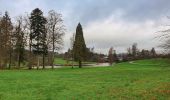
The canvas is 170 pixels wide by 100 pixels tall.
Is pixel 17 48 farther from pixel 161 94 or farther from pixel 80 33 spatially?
pixel 161 94

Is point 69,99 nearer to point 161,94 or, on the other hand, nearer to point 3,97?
point 3,97

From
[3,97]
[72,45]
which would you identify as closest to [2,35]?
[72,45]

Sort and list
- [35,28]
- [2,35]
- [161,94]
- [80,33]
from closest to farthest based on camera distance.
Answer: [161,94] → [2,35] → [35,28] → [80,33]

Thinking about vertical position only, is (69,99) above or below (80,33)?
below

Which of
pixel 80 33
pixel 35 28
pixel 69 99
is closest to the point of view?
pixel 69 99

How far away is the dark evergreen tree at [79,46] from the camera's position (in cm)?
9531

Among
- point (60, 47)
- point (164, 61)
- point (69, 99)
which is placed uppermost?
point (60, 47)

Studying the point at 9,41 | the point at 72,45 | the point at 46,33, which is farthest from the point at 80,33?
the point at 9,41

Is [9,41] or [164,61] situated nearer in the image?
[164,61]

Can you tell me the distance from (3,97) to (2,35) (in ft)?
212

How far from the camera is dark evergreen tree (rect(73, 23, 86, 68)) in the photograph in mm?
95312

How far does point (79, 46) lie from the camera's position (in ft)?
315

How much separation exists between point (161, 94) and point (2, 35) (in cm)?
6721

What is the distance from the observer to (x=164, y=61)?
58.4ft
